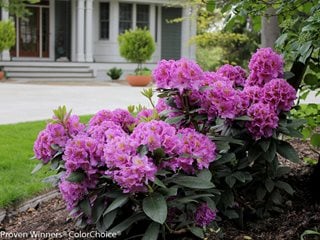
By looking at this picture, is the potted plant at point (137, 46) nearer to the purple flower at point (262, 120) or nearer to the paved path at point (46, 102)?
the paved path at point (46, 102)

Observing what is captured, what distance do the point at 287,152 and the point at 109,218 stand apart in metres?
0.98

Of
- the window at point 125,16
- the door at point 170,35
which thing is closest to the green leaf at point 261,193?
the window at point 125,16

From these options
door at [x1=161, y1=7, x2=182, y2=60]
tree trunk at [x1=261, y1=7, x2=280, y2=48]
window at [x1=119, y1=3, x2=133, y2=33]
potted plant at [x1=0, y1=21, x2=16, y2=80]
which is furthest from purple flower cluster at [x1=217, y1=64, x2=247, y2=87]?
door at [x1=161, y1=7, x2=182, y2=60]

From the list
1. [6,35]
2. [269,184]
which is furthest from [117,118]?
[6,35]

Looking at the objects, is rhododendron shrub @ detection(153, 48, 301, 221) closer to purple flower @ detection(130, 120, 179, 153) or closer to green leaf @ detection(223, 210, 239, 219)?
green leaf @ detection(223, 210, 239, 219)

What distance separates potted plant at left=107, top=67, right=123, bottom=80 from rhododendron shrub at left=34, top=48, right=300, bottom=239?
18.3 metres

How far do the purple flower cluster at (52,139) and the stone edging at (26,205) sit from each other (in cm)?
100

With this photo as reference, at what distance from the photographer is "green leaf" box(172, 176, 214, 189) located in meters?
2.23

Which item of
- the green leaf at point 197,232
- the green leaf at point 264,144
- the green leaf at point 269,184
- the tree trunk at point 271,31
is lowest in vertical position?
the green leaf at point 197,232

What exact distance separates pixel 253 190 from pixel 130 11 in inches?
855

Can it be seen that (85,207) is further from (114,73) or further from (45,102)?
(114,73)

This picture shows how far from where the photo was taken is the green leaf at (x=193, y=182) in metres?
2.23

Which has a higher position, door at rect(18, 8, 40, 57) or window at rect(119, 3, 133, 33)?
window at rect(119, 3, 133, 33)

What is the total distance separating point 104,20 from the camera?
23.6 metres
